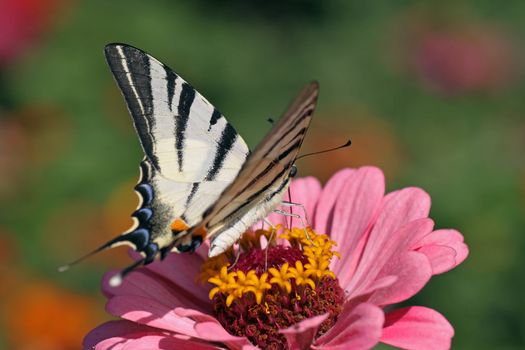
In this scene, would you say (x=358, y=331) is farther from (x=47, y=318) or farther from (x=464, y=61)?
(x=464, y=61)

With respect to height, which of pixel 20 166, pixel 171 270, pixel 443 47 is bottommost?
pixel 20 166

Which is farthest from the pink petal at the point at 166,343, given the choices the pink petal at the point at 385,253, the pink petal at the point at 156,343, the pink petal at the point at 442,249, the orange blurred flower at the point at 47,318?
the orange blurred flower at the point at 47,318

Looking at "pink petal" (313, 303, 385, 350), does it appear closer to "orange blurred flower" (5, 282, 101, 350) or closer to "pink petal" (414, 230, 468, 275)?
"pink petal" (414, 230, 468, 275)

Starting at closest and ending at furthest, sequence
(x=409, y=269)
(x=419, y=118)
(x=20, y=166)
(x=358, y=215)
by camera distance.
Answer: (x=409, y=269), (x=358, y=215), (x=20, y=166), (x=419, y=118)

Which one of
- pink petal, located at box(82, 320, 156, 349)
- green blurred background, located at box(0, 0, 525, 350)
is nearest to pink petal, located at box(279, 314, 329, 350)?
pink petal, located at box(82, 320, 156, 349)

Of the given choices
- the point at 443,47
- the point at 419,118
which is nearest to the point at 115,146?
the point at 419,118

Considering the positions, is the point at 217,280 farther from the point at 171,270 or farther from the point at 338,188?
the point at 338,188
